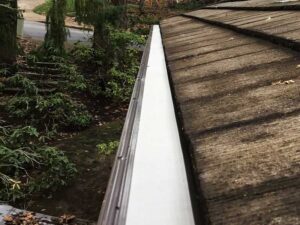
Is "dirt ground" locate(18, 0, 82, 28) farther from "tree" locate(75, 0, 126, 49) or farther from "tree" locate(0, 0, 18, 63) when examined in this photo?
"tree" locate(0, 0, 18, 63)

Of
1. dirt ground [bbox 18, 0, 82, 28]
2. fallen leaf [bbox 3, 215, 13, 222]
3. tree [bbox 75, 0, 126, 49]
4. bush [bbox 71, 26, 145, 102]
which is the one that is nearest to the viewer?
fallen leaf [bbox 3, 215, 13, 222]

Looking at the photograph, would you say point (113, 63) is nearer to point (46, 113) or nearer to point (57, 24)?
point (46, 113)

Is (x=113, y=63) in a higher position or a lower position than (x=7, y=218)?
higher

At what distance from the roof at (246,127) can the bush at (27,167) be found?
5.92m

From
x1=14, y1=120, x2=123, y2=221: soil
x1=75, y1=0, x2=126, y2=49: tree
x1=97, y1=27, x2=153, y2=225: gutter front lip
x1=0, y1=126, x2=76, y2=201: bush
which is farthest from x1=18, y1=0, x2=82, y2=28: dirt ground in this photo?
x1=97, y1=27, x2=153, y2=225: gutter front lip

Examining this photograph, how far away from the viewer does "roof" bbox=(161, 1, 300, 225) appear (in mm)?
747

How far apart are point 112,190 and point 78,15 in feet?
29.9

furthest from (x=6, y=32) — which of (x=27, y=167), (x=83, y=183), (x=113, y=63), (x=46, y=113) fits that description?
(x=113, y=63)

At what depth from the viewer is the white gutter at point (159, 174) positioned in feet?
3.41

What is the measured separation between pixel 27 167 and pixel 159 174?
7946mm

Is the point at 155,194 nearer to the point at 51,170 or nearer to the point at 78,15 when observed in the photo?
the point at 51,170

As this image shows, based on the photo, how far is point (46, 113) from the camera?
11492 millimetres

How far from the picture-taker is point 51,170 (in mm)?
7965

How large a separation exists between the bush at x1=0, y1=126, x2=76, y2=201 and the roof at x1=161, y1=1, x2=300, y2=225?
592 cm
